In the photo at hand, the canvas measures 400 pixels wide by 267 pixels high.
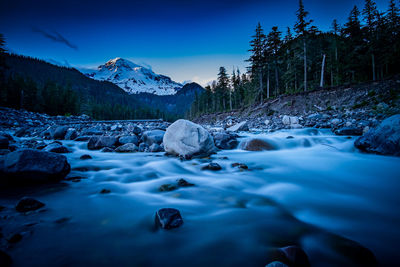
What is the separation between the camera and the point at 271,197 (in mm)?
3033

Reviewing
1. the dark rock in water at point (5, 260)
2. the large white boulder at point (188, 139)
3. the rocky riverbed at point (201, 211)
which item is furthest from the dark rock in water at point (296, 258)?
the large white boulder at point (188, 139)

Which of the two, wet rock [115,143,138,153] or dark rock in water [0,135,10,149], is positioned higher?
dark rock in water [0,135,10,149]

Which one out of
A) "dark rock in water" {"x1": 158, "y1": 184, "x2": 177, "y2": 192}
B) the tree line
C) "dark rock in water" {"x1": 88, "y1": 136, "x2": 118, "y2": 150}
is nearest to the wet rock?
"dark rock in water" {"x1": 88, "y1": 136, "x2": 118, "y2": 150}

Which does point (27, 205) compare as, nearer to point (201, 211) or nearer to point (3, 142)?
point (201, 211)

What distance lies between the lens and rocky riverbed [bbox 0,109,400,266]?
1554 millimetres

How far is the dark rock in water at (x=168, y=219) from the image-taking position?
2.01 meters

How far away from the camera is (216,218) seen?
230cm

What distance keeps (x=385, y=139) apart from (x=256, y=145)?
12.6ft

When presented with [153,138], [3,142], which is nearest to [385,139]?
[153,138]

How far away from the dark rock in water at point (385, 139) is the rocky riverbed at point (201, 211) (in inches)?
1.4

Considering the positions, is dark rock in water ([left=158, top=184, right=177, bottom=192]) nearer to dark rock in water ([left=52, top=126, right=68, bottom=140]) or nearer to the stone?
the stone

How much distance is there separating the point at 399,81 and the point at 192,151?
18.9 meters

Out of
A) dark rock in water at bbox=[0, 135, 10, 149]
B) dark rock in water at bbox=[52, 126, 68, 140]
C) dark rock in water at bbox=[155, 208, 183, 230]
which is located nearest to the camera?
dark rock in water at bbox=[155, 208, 183, 230]

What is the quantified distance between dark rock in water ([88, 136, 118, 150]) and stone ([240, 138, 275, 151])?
231 inches
